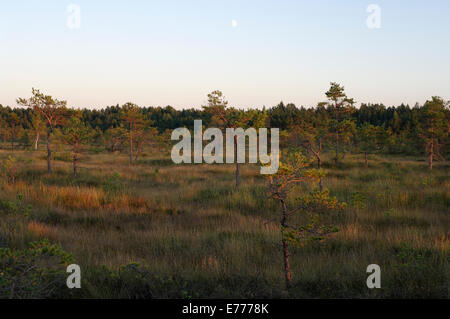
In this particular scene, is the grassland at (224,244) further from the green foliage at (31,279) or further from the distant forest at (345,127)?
the distant forest at (345,127)

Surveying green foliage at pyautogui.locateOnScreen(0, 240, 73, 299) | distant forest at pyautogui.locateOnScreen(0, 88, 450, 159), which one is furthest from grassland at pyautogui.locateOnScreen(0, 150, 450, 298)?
distant forest at pyautogui.locateOnScreen(0, 88, 450, 159)

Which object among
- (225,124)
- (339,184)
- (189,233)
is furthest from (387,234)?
(225,124)

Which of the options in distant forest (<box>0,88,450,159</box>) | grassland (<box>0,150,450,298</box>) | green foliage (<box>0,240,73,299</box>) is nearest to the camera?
green foliage (<box>0,240,73,299</box>)

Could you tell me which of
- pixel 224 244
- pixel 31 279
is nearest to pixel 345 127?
pixel 224 244

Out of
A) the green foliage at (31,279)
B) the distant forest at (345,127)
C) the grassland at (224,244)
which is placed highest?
the distant forest at (345,127)

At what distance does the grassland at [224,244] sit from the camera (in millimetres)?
3910

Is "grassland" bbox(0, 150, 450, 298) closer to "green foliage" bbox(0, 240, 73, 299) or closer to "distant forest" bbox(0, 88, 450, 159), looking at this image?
"green foliage" bbox(0, 240, 73, 299)

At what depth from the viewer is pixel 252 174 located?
2012 centimetres

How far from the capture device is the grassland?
154 inches

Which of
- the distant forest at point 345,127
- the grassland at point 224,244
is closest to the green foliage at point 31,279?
the grassland at point 224,244

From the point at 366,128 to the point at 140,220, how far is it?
31.8 m

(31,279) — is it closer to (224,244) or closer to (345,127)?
(224,244)

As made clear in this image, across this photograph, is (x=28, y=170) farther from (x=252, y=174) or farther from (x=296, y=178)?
(x=296, y=178)

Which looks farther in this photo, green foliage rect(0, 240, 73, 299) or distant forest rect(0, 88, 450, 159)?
distant forest rect(0, 88, 450, 159)
